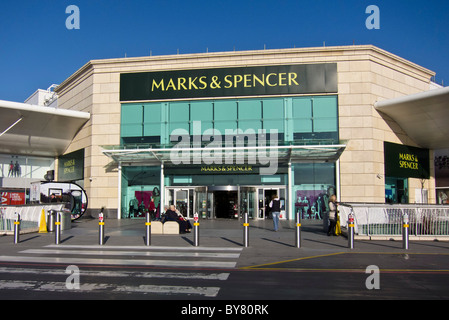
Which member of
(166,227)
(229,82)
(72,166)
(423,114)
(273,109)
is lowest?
(166,227)

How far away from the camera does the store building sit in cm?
2516

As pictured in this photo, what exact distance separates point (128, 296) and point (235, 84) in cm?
2128

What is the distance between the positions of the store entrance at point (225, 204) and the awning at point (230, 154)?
2.16 m

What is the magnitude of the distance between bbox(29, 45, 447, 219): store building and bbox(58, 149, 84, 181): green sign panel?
5.16 ft

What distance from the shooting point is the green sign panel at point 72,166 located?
29.6 m

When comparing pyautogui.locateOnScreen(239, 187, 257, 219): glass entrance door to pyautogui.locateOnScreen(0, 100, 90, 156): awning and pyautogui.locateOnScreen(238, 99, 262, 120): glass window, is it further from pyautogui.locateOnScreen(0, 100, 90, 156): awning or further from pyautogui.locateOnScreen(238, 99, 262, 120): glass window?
pyautogui.locateOnScreen(0, 100, 90, 156): awning

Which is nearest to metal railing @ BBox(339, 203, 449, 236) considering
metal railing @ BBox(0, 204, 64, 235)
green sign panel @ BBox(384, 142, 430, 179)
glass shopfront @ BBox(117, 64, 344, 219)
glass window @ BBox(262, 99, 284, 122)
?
glass shopfront @ BBox(117, 64, 344, 219)

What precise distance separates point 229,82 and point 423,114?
40.9 ft

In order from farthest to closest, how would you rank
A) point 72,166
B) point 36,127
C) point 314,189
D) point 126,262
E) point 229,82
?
1. point 72,166
2. point 36,127
3. point 229,82
4. point 314,189
5. point 126,262

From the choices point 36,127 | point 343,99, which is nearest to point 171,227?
point 343,99

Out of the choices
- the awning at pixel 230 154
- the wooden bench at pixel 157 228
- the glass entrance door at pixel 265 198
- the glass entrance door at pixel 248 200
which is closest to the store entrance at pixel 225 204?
the glass entrance door at pixel 248 200

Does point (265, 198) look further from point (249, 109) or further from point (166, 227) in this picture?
point (166, 227)

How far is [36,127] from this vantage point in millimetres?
28828

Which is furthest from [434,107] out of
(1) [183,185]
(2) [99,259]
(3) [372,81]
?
(2) [99,259]
